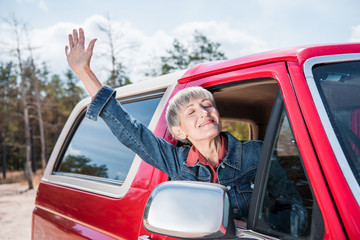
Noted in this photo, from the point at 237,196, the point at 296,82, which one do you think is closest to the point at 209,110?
the point at 237,196

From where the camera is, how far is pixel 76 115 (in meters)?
3.03

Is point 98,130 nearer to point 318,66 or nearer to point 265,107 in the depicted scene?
point 265,107

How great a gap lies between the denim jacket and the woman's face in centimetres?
11

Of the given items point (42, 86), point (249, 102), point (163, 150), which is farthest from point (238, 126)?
point (42, 86)

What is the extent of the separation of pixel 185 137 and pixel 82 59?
0.72 metres

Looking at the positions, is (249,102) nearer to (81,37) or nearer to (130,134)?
(130,134)

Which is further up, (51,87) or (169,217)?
(51,87)

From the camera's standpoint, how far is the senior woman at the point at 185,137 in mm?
1726

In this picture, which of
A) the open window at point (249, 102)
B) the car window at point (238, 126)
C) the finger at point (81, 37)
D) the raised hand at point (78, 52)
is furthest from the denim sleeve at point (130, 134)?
the car window at point (238, 126)

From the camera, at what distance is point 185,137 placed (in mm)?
1914

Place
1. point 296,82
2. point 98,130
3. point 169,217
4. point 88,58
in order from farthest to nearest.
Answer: point 98,130 < point 88,58 < point 296,82 < point 169,217

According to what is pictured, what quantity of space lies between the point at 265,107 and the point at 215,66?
1281 mm

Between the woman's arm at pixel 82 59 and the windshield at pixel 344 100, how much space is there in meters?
1.17

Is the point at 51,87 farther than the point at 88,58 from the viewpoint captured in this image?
Yes
